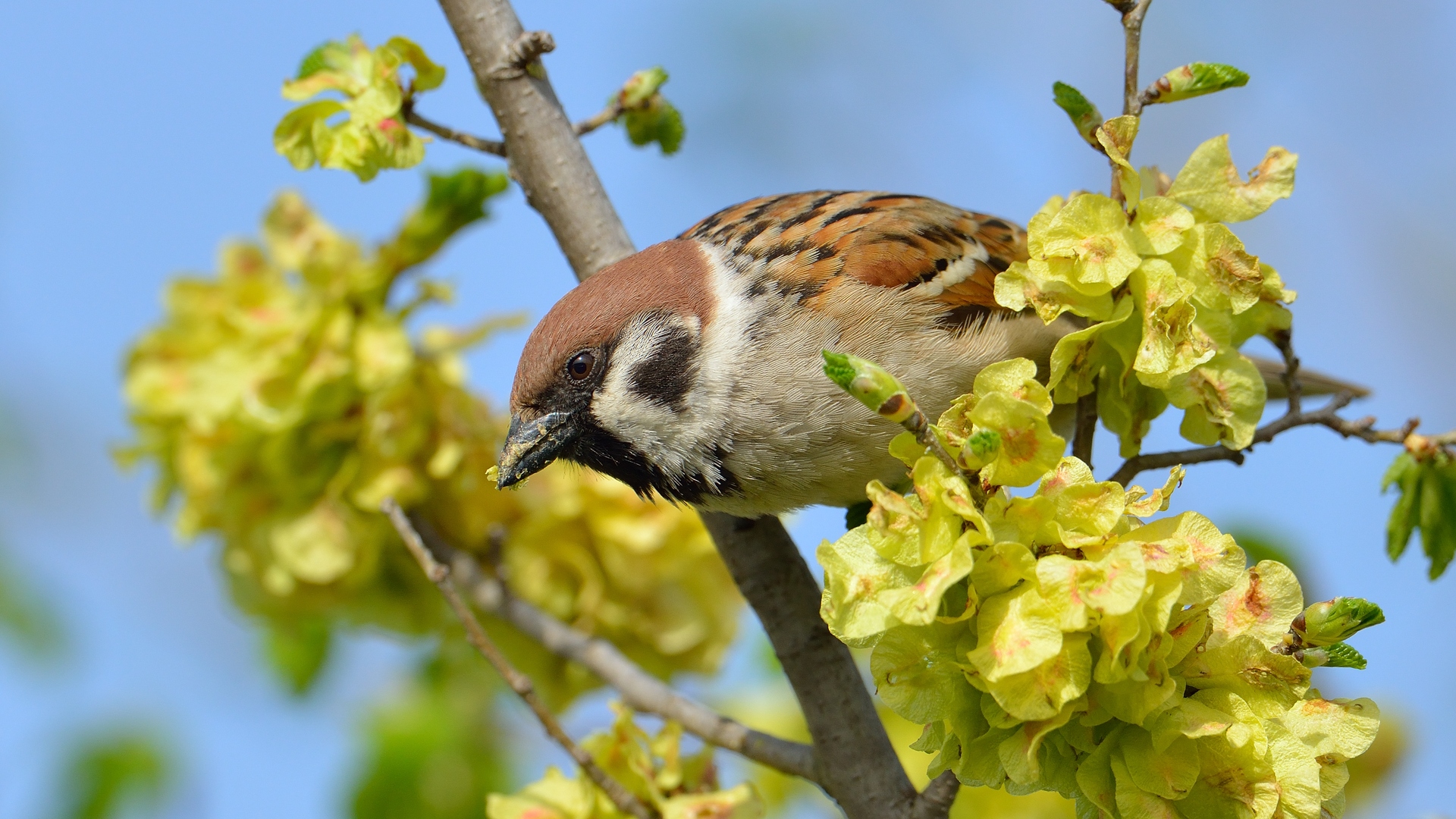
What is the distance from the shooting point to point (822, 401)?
7.51 ft

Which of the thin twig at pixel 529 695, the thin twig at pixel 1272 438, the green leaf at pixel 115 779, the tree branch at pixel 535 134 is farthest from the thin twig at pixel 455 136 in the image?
the green leaf at pixel 115 779

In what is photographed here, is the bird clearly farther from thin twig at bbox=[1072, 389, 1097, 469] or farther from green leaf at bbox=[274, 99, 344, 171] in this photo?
green leaf at bbox=[274, 99, 344, 171]

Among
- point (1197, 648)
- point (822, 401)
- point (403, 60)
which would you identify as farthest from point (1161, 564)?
point (403, 60)

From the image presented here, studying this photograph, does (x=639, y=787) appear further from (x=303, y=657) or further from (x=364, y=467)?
(x=303, y=657)

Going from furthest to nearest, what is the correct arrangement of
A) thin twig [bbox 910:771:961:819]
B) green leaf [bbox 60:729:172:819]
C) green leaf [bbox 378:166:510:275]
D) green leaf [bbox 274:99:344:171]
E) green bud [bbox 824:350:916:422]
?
green leaf [bbox 60:729:172:819] → green leaf [bbox 378:166:510:275] → green leaf [bbox 274:99:344:171] → thin twig [bbox 910:771:961:819] → green bud [bbox 824:350:916:422]

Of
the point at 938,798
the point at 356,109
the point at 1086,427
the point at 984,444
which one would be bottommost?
the point at 938,798

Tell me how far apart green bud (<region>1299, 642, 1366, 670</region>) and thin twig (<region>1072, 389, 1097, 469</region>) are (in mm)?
489

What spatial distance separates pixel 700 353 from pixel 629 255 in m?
0.26

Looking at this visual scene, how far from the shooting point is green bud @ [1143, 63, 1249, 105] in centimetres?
179

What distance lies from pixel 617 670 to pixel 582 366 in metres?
0.72

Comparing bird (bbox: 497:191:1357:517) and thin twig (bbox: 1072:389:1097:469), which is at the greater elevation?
bird (bbox: 497:191:1357:517)

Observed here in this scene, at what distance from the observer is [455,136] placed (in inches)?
96.9

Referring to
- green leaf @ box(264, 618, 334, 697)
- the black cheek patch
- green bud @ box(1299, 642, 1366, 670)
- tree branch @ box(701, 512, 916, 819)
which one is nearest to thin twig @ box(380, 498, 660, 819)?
tree branch @ box(701, 512, 916, 819)

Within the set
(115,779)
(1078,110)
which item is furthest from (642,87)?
(115,779)
